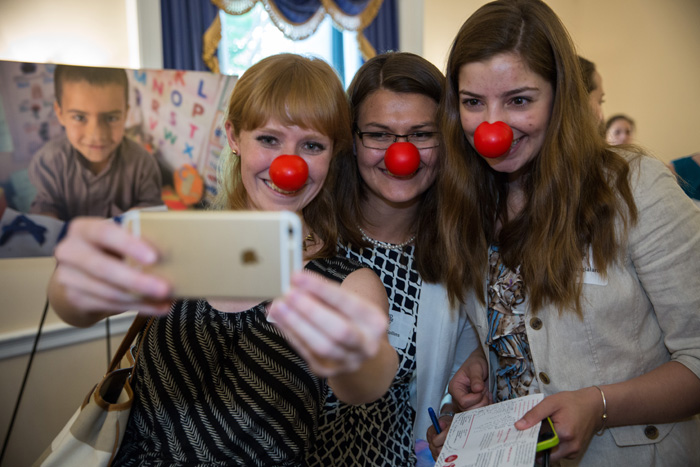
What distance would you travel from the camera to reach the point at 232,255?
0.80 m

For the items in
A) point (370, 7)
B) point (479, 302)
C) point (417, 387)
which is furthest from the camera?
point (370, 7)

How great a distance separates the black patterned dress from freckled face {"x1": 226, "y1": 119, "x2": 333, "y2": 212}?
252 millimetres

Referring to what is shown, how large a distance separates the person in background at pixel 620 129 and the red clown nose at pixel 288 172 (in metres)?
4.23

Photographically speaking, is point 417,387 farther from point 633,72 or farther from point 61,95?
point 633,72

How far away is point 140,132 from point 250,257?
203cm

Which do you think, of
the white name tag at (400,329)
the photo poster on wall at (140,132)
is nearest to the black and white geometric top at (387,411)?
the white name tag at (400,329)

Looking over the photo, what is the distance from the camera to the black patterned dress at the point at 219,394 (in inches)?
47.9

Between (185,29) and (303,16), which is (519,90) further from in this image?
(303,16)

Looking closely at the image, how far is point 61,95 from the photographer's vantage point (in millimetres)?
2324

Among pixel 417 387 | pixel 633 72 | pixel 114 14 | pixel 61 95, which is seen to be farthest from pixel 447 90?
pixel 633 72

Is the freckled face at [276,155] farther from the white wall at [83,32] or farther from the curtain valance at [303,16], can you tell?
the curtain valance at [303,16]

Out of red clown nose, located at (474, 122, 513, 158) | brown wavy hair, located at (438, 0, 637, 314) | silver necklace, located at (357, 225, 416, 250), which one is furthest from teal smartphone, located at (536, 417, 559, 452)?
silver necklace, located at (357, 225, 416, 250)

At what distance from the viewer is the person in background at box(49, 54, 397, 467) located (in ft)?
2.65

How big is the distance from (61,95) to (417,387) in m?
1.89
